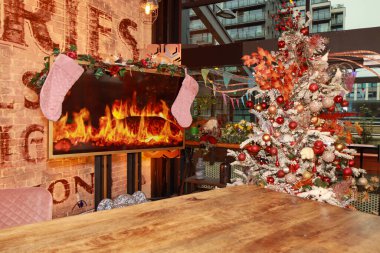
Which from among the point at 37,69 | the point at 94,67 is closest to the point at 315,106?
the point at 94,67

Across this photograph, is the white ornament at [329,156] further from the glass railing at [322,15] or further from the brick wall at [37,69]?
the brick wall at [37,69]

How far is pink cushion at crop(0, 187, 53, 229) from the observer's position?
5.00ft

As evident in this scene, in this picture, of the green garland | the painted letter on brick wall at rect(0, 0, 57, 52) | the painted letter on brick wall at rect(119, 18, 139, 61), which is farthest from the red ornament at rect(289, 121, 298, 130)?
the painted letter on brick wall at rect(119, 18, 139, 61)

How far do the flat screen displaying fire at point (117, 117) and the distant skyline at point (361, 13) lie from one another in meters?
2.21

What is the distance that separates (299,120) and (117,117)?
169 cm

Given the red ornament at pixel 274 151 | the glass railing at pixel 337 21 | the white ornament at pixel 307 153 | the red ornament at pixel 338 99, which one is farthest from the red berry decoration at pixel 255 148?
the glass railing at pixel 337 21

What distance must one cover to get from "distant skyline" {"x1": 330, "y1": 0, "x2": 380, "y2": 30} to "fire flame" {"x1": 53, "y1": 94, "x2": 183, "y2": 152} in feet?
8.11

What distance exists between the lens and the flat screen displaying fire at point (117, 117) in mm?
3021

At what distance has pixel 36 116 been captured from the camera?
3.52 m

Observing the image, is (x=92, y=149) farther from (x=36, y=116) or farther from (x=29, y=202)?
(x=29, y=202)

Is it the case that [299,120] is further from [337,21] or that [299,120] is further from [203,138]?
[337,21]

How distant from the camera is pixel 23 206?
5.14ft

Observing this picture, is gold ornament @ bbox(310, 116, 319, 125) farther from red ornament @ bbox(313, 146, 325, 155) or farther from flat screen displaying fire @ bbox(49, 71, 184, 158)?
flat screen displaying fire @ bbox(49, 71, 184, 158)

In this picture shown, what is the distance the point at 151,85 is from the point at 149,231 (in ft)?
8.96
